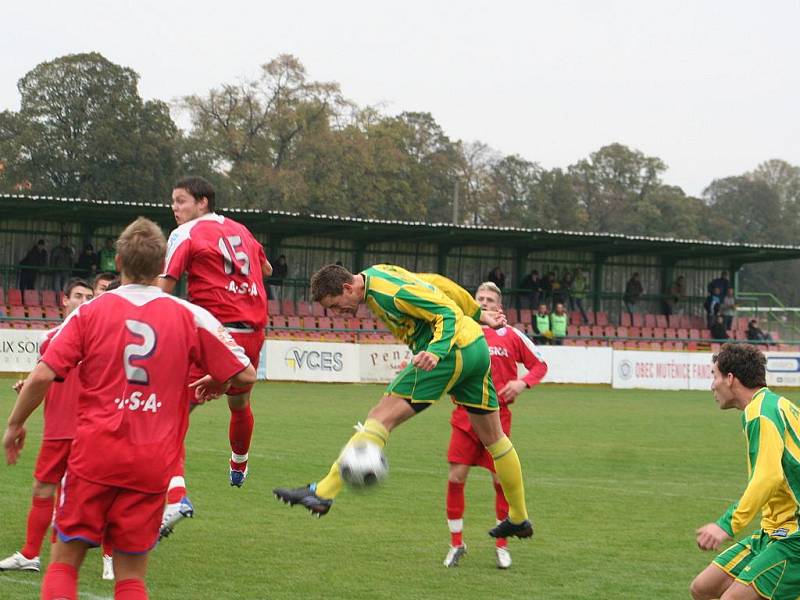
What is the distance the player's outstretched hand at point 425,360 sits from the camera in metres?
7.16

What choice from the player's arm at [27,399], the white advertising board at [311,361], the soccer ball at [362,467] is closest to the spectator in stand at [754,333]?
the white advertising board at [311,361]

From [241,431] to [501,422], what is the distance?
6.70 feet

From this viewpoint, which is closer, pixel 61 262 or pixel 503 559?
pixel 503 559

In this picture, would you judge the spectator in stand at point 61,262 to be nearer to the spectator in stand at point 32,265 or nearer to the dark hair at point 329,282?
the spectator in stand at point 32,265

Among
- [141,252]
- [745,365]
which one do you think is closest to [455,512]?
[745,365]

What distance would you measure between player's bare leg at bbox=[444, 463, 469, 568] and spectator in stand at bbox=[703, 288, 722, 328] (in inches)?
1335

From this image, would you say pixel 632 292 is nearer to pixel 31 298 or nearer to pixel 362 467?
pixel 31 298

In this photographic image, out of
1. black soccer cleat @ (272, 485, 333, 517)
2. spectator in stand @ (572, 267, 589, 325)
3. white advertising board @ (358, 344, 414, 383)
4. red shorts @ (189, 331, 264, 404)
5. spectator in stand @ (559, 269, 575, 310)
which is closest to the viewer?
black soccer cleat @ (272, 485, 333, 517)

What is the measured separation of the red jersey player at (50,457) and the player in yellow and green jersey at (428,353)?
1.46 m

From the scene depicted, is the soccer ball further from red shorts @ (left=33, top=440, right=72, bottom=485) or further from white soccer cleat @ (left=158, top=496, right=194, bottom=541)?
red shorts @ (left=33, top=440, right=72, bottom=485)

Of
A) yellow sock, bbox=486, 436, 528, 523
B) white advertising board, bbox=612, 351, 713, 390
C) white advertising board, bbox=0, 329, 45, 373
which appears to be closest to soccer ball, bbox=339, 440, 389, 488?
yellow sock, bbox=486, 436, 528, 523

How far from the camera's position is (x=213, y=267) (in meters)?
7.88

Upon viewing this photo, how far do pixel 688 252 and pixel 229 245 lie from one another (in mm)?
37199

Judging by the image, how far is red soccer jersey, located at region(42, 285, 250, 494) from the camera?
4.95 metres
